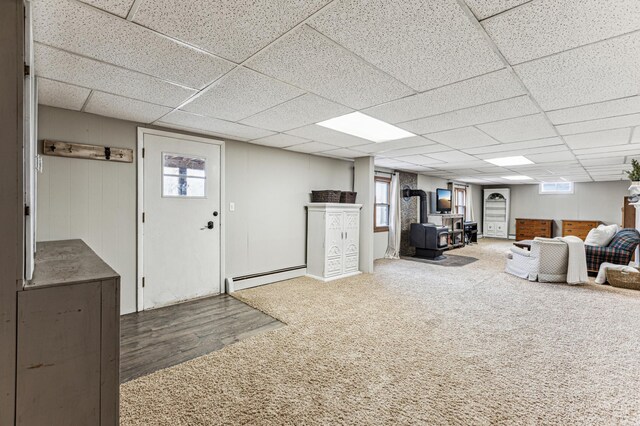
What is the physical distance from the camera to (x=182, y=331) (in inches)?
119

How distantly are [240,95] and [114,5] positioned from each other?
1.18 metres

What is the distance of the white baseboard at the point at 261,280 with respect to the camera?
4.29 m

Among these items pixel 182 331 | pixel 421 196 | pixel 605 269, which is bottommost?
pixel 182 331

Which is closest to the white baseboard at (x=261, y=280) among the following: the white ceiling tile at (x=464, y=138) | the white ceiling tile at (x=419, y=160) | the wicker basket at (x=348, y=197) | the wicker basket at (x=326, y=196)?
the wicker basket at (x=326, y=196)

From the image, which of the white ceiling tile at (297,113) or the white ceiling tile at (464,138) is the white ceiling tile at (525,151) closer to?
the white ceiling tile at (464,138)

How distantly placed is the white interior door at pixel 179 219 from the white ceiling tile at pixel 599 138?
4.60 metres

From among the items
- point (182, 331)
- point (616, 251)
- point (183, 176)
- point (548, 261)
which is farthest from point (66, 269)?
point (616, 251)

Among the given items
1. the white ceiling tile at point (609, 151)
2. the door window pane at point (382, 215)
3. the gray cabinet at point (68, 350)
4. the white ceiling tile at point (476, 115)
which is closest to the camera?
the gray cabinet at point (68, 350)

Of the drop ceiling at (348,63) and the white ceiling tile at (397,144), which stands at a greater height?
the white ceiling tile at (397,144)

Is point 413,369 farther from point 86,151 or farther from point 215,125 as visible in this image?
point 86,151

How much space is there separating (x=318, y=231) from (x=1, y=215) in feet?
13.7

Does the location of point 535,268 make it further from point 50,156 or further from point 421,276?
point 50,156

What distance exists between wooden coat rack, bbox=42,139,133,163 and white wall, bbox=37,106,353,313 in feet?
0.20

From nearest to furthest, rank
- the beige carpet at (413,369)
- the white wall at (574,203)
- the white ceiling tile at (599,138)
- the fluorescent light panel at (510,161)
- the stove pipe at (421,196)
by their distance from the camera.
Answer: the beige carpet at (413,369) → the white ceiling tile at (599,138) → the fluorescent light panel at (510,161) → the stove pipe at (421,196) → the white wall at (574,203)
